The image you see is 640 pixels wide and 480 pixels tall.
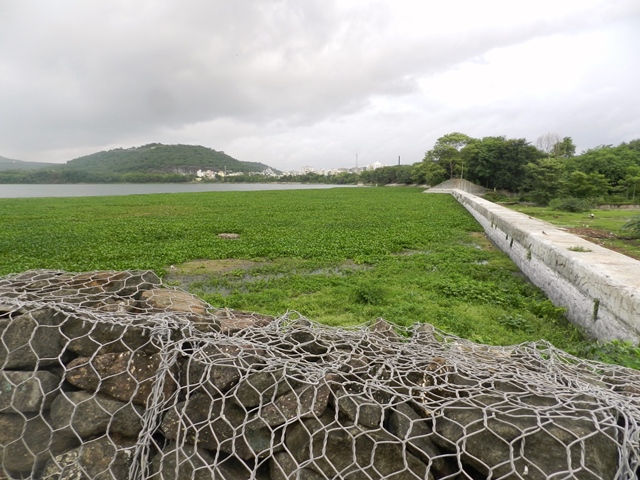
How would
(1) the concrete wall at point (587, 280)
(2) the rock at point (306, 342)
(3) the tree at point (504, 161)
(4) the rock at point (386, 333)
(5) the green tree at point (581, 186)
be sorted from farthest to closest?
1. (3) the tree at point (504, 161)
2. (5) the green tree at point (581, 186)
3. (1) the concrete wall at point (587, 280)
4. (4) the rock at point (386, 333)
5. (2) the rock at point (306, 342)

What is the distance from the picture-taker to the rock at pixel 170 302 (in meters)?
2.68

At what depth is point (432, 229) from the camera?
13172mm

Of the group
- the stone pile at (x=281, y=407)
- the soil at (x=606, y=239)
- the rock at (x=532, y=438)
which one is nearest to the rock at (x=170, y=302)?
the stone pile at (x=281, y=407)

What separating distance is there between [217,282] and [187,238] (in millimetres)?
5557

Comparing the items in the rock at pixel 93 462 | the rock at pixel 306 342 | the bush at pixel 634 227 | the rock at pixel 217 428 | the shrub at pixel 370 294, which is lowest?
the shrub at pixel 370 294

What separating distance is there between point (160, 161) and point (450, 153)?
115 m

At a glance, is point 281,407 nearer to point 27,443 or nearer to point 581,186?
point 27,443

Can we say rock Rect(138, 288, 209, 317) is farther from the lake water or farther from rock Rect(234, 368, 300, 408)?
the lake water

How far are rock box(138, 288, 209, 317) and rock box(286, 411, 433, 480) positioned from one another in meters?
1.33

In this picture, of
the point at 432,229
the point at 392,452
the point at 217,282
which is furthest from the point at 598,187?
the point at 392,452

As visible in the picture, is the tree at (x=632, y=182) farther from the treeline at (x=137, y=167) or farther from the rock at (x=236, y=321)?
the treeline at (x=137, y=167)

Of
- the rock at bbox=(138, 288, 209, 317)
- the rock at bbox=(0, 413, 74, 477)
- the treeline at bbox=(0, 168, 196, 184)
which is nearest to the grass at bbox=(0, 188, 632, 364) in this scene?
the rock at bbox=(138, 288, 209, 317)

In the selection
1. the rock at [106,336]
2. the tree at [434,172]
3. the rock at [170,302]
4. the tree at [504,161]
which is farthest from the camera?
the tree at [434,172]

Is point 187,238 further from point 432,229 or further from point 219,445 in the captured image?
point 219,445
